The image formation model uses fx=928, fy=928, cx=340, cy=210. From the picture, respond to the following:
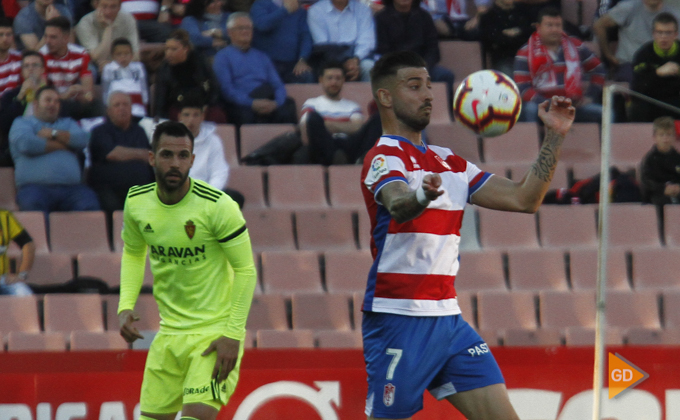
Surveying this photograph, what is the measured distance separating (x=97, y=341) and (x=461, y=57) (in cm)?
537

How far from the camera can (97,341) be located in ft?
24.3

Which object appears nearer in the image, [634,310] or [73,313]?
[73,313]

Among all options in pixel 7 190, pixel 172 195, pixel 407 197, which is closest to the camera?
pixel 407 197

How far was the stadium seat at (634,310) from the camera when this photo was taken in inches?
314

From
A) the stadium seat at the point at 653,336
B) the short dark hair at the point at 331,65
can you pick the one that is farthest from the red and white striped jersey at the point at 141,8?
the stadium seat at the point at 653,336

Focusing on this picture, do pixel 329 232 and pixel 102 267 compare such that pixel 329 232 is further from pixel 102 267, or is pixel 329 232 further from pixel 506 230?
pixel 102 267

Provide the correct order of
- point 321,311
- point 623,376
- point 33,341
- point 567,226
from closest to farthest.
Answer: point 623,376 < point 33,341 < point 321,311 < point 567,226

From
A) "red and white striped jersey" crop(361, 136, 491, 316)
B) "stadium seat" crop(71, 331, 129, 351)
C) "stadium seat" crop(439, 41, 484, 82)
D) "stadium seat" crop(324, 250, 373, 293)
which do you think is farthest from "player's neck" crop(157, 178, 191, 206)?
"stadium seat" crop(439, 41, 484, 82)

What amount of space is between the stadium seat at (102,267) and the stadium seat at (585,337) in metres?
3.86

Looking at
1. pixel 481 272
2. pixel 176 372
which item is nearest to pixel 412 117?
pixel 176 372

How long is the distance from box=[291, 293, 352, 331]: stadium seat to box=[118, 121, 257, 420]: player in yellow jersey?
2783 mm

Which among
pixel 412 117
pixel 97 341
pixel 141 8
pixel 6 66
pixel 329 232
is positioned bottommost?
pixel 97 341

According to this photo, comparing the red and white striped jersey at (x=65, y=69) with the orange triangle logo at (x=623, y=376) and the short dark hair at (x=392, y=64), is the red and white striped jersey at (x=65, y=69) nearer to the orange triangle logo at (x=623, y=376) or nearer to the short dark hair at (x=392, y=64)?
the short dark hair at (x=392, y=64)

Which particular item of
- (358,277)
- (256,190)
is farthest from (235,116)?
(358,277)
